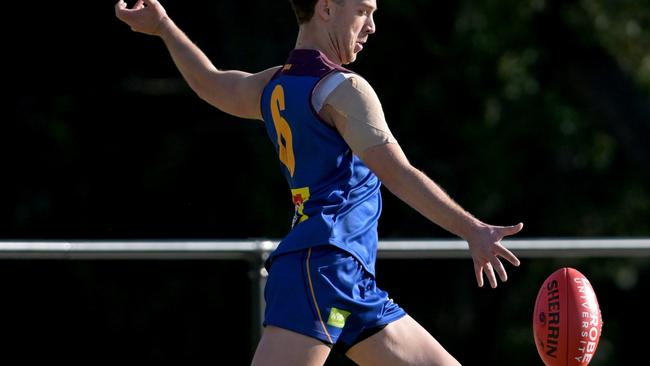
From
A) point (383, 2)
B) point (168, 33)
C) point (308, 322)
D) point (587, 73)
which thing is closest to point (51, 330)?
point (383, 2)

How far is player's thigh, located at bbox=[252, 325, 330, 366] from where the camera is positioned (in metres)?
3.91

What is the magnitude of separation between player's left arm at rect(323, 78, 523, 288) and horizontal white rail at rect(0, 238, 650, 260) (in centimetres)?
200

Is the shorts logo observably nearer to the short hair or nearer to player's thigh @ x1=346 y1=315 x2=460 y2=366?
player's thigh @ x1=346 y1=315 x2=460 y2=366

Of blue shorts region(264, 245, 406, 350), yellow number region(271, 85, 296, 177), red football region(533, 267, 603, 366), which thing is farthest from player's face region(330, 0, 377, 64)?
red football region(533, 267, 603, 366)

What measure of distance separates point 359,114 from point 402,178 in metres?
0.24

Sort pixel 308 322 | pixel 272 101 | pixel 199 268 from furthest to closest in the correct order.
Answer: pixel 199 268
pixel 272 101
pixel 308 322

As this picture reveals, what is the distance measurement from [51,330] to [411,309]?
333cm

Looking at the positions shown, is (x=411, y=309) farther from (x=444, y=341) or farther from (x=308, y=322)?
(x=308, y=322)

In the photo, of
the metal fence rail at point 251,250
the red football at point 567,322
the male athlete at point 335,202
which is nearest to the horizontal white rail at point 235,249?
the metal fence rail at point 251,250

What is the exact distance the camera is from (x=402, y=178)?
151 inches

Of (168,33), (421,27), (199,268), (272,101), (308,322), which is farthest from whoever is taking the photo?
(421,27)

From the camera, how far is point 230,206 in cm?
1253

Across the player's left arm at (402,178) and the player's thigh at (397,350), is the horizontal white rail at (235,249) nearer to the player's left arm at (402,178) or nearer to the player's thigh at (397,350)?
the player's thigh at (397,350)

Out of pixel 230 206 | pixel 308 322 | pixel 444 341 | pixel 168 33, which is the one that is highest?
pixel 168 33
